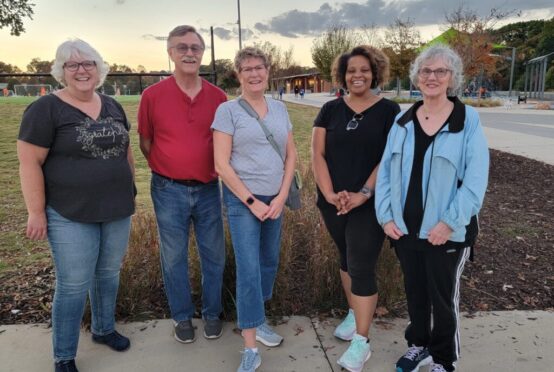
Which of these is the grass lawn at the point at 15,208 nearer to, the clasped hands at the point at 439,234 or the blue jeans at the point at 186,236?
the blue jeans at the point at 186,236

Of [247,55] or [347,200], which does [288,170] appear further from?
[247,55]

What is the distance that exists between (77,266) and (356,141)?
175 centimetres

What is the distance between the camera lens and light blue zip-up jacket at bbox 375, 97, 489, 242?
2215 millimetres

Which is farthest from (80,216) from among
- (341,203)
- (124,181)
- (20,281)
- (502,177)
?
(502,177)

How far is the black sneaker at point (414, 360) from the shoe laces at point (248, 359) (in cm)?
88

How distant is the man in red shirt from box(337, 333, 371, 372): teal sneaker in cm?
103

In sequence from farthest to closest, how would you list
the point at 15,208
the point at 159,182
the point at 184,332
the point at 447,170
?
the point at 15,208, the point at 184,332, the point at 159,182, the point at 447,170

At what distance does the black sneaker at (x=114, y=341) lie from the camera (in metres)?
2.90

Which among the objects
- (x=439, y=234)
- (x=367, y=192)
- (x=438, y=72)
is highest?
(x=438, y=72)

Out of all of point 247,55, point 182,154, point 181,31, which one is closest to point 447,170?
point 247,55

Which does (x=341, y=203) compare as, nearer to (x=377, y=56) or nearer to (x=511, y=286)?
(x=377, y=56)

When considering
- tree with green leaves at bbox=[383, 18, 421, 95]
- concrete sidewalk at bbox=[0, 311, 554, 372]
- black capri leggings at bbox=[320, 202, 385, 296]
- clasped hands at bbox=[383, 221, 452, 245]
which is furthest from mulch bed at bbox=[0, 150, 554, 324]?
tree with green leaves at bbox=[383, 18, 421, 95]

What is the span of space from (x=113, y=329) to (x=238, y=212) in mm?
1239

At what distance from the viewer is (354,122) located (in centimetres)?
264
